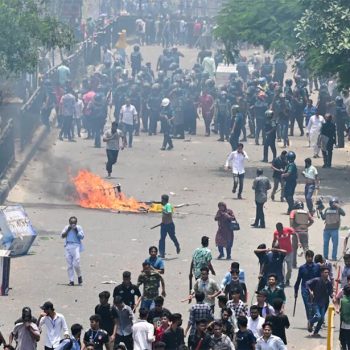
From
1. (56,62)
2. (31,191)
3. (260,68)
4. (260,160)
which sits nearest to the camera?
(31,191)

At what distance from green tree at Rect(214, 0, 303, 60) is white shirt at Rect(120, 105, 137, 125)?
12.3ft

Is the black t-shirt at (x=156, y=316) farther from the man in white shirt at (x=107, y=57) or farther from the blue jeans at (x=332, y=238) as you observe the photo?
the man in white shirt at (x=107, y=57)

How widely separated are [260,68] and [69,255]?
29.1m

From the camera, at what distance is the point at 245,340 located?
1992 cm

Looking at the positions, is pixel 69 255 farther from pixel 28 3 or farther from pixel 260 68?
pixel 260 68

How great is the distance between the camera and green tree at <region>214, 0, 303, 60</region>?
1544 inches

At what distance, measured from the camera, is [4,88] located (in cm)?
4275

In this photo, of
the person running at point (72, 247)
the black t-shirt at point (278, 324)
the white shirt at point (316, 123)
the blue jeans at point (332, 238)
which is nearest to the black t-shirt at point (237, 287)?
the black t-shirt at point (278, 324)

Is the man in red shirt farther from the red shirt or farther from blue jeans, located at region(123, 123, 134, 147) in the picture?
blue jeans, located at region(123, 123, 134, 147)

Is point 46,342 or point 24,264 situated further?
point 24,264

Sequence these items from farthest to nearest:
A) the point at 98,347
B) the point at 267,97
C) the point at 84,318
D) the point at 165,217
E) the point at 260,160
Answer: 1. the point at 267,97
2. the point at 260,160
3. the point at 165,217
4. the point at 84,318
5. the point at 98,347

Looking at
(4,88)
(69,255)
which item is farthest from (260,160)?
(69,255)

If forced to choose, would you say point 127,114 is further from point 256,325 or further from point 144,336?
point 144,336

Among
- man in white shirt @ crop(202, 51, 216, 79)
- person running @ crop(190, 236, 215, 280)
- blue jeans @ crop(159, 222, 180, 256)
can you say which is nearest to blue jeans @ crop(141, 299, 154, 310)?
person running @ crop(190, 236, 215, 280)
